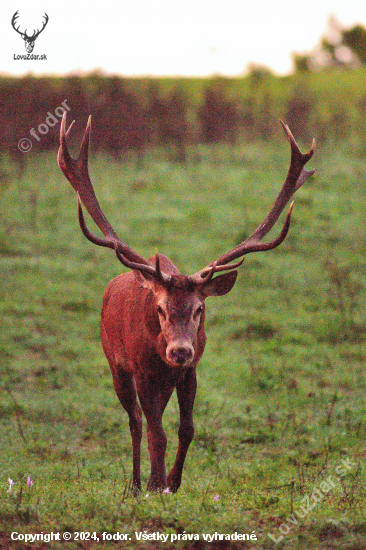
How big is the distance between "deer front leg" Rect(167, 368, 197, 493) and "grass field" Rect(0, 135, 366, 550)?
180 mm

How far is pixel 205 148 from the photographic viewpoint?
2412 centimetres

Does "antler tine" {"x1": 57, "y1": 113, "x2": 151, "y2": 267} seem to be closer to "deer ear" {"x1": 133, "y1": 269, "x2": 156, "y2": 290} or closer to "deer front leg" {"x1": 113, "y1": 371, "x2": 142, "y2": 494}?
"deer ear" {"x1": 133, "y1": 269, "x2": 156, "y2": 290}

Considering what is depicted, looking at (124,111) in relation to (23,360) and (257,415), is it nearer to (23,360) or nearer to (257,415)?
(23,360)

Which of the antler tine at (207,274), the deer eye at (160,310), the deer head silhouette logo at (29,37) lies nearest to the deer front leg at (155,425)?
the deer eye at (160,310)

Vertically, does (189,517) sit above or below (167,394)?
below

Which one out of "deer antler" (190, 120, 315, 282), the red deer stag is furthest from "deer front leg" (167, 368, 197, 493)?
"deer antler" (190, 120, 315, 282)

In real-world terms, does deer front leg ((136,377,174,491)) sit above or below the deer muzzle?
below

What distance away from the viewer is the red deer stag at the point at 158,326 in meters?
5.44

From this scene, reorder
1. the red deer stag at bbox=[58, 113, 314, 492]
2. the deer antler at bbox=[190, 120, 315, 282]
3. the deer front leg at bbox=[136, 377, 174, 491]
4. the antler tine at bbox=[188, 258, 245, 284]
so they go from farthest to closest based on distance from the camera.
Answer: the deer antler at bbox=[190, 120, 315, 282] → the deer front leg at bbox=[136, 377, 174, 491] → the antler tine at bbox=[188, 258, 245, 284] → the red deer stag at bbox=[58, 113, 314, 492]

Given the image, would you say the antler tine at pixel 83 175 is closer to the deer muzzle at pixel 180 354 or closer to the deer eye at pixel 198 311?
the deer eye at pixel 198 311

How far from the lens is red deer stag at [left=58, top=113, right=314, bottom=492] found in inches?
214

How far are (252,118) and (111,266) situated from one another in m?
14.6

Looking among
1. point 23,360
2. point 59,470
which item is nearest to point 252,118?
point 23,360

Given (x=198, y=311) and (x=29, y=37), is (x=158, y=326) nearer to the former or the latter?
(x=198, y=311)
